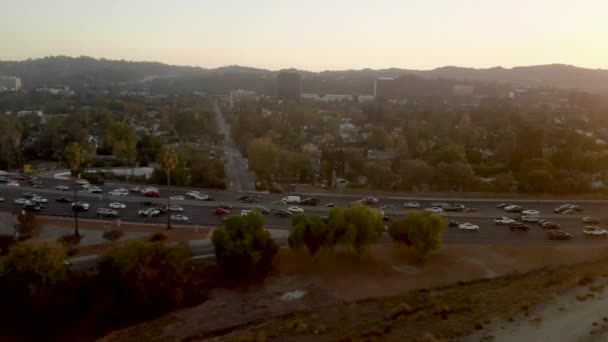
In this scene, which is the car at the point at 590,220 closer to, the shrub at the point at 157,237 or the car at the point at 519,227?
the car at the point at 519,227

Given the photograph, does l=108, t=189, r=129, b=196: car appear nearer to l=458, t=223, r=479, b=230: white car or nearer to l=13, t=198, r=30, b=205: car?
l=13, t=198, r=30, b=205: car

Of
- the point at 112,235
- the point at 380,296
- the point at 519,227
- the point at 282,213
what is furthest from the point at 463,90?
the point at 112,235

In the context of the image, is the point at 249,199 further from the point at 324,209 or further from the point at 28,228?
the point at 28,228

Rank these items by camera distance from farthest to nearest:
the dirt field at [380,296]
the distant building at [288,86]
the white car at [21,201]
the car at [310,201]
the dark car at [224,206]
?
the distant building at [288,86] < the car at [310,201] < the dark car at [224,206] < the white car at [21,201] < the dirt field at [380,296]

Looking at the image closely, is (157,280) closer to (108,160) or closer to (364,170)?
(364,170)

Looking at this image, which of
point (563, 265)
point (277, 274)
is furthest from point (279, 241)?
point (563, 265)

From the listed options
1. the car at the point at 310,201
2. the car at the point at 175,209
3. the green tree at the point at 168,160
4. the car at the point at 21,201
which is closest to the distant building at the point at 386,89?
the green tree at the point at 168,160
